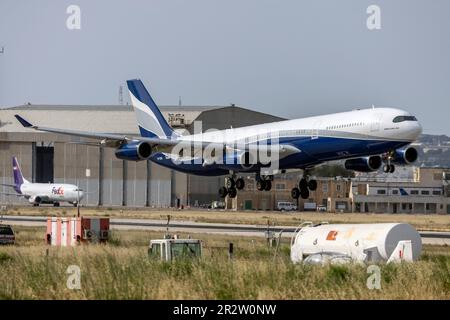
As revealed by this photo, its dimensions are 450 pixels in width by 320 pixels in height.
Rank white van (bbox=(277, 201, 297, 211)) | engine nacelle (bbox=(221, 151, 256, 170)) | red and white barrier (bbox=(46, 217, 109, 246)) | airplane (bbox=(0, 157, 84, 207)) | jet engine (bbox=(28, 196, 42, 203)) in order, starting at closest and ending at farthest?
red and white barrier (bbox=(46, 217, 109, 246)), engine nacelle (bbox=(221, 151, 256, 170)), airplane (bbox=(0, 157, 84, 207)), jet engine (bbox=(28, 196, 42, 203)), white van (bbox=(277, 201, 297, 211))

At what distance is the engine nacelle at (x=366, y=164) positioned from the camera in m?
70.2

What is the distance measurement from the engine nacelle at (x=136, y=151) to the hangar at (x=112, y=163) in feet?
232

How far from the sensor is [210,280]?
99.8 ft

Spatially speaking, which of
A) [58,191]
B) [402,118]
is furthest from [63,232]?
[58,191]

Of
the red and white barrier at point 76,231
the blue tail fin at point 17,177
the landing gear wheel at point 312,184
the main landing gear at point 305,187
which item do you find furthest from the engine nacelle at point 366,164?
the blue tail fin at point 17,177

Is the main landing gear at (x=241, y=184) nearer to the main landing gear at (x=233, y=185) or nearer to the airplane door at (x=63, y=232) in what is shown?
the main landing gear at (x=233, y=185)

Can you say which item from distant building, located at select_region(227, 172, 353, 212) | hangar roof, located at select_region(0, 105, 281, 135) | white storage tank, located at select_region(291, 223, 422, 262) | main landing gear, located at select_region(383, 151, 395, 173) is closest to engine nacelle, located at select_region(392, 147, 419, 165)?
main landing gear, located at select_region(383, 151, 395, 173)

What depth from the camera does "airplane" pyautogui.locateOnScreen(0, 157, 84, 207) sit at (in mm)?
142250

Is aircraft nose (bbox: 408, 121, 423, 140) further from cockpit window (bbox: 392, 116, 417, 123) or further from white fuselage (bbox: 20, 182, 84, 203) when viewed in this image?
white fuselage (bbox: 20, 182, 84, 203)

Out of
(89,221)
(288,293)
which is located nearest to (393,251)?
(288,293)

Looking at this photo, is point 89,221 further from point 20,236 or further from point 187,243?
point 187,243

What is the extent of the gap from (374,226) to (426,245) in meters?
19.8

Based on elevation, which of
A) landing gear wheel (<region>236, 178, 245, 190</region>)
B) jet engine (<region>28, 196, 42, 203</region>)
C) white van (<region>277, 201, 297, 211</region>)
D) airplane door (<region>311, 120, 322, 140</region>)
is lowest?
white van (<region>277, 201, 297, 211</region>)

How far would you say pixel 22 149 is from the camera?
493ft
